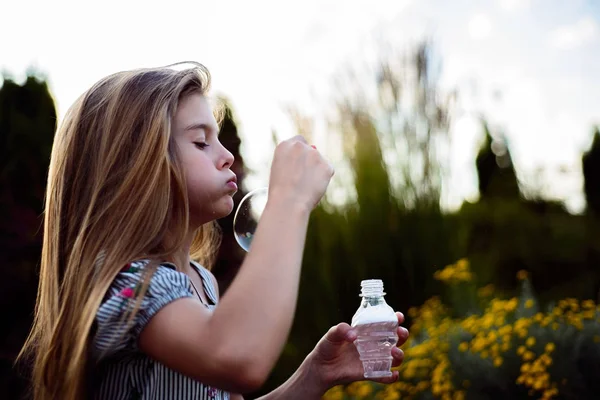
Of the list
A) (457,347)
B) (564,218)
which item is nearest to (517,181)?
(564,218)

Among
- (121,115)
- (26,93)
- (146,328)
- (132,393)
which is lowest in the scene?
(132,393)

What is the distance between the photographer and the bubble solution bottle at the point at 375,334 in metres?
1.95

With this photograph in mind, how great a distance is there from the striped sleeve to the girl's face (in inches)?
9.3

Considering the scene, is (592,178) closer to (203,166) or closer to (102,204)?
(203,166)

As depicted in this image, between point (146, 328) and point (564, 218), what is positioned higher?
point (146, 328)

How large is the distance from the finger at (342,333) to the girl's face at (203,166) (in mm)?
422

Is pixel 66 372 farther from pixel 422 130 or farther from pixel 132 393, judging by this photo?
pixel 422 130

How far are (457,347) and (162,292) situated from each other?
393cm

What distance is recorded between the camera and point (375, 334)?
197cm

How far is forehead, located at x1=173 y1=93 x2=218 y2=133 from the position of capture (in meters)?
1.80

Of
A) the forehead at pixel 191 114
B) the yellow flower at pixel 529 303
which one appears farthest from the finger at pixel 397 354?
the yellow flower at pixel 529 303

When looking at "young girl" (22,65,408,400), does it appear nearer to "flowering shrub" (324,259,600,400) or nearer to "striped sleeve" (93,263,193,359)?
"striped sleeve" (93,263,193,359)

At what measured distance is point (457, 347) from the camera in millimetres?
5074

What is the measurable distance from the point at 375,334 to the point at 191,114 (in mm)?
735
